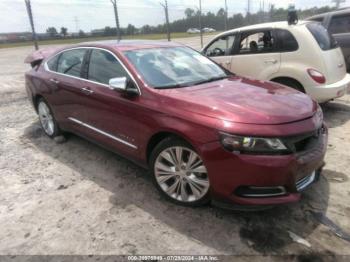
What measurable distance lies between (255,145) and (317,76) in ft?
11.4

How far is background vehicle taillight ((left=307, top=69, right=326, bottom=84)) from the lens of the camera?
5798 mm

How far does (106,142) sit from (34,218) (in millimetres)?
1246

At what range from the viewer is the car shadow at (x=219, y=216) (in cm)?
303

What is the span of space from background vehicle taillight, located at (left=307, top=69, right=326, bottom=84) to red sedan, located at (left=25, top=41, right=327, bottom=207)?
80.2 inches

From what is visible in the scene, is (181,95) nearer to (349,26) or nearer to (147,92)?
(147,92)

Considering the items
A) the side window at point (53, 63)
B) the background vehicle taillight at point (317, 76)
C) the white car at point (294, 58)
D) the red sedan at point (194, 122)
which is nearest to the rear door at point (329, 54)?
the white car at point (294, 58)

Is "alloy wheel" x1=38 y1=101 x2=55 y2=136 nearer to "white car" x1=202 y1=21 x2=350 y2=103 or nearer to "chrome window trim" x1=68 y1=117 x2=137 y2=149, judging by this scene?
"chrome window trim" x1=68 y1=117 x2=137 y2=149

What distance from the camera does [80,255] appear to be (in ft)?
9.66

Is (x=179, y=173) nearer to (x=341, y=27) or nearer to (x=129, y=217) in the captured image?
(x=129, y=217)

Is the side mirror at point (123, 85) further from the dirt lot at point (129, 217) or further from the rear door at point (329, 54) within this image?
the rear door at point (329, 54)

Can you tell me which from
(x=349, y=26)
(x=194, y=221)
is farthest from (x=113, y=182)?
(x=349, y=26)

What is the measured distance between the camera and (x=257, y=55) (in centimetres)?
656

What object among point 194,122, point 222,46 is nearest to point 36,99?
point 194,122

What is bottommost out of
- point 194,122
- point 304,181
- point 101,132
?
point 304,181
